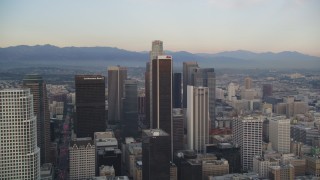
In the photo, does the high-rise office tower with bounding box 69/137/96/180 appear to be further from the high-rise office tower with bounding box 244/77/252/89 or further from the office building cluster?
the high-rise office tower with bounding box 244/77/252/89

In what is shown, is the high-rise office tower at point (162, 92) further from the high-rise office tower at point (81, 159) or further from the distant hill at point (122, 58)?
the high-rise office tower at point (81, 159)

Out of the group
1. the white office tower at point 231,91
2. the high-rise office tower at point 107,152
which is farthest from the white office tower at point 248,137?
the high-rise office tower at point 107,152

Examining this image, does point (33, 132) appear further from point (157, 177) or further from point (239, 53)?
point (239, 53)

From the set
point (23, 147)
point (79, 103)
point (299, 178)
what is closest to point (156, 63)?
point (79, 103)

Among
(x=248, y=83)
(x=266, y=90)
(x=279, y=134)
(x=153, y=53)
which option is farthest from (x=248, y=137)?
(x=153, y=53)

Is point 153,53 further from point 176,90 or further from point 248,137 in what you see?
point 248,137

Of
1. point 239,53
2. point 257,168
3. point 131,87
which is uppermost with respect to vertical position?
point 239,53

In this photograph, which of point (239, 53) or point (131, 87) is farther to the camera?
point (131, 87)
